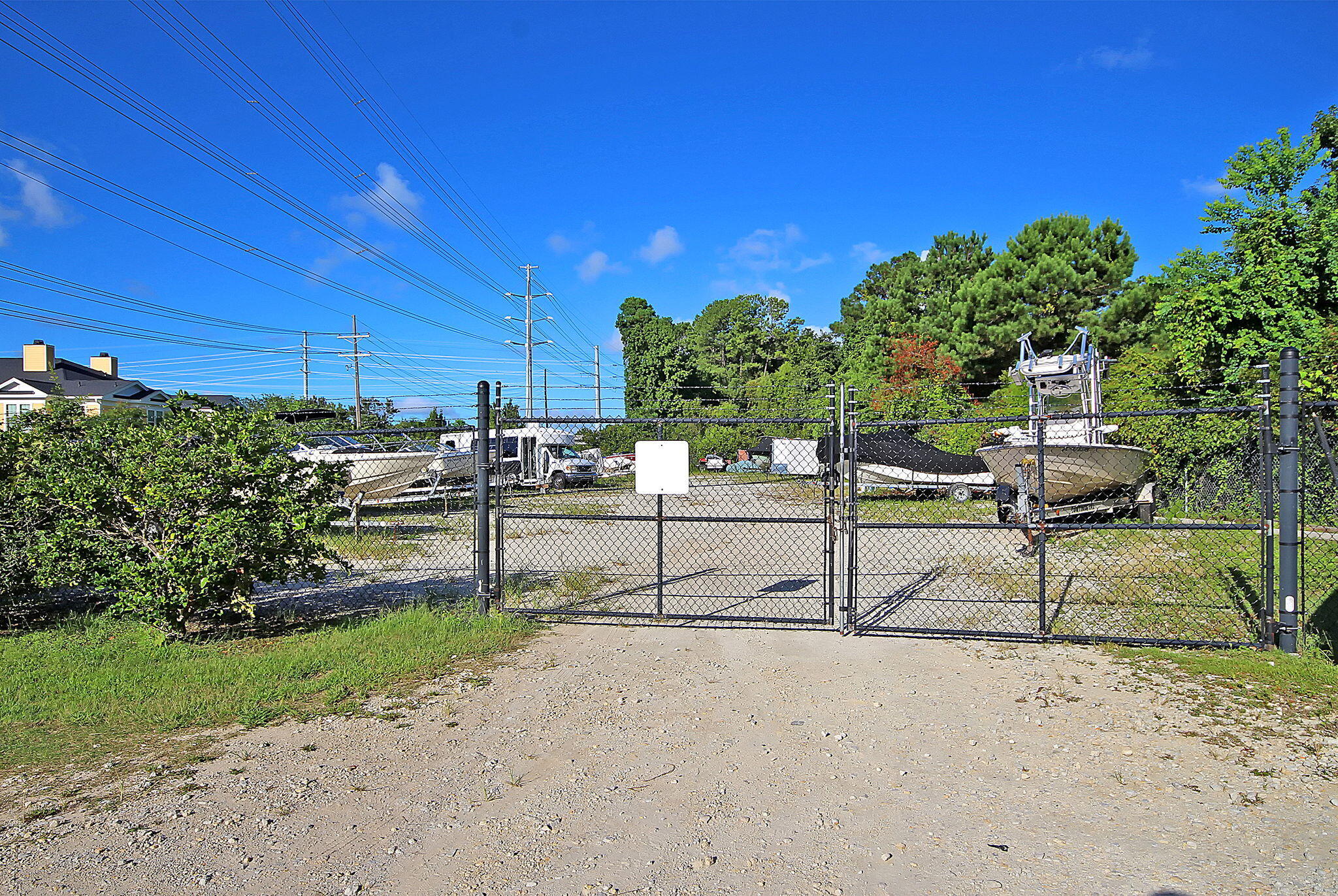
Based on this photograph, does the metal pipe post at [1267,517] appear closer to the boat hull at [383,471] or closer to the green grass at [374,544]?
the green grass at [374,544]

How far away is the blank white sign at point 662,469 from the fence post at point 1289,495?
15.2ft

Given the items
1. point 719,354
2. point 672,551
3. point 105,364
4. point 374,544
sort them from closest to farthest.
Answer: point 672,551, point 374,544, point 105,364, point 719,354

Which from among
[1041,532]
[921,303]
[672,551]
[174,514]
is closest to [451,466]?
[672,551]

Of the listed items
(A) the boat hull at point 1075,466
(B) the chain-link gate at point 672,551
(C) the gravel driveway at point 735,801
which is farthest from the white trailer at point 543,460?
(C) the gravel driveway at point 735,801

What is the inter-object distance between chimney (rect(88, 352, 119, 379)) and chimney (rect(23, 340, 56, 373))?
4.91m

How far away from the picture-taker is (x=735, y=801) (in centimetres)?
374

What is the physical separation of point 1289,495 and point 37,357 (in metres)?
55.9

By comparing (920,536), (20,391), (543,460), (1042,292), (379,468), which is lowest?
(920,536)

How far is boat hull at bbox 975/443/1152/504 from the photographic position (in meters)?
12.8

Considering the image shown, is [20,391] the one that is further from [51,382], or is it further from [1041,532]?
[1041,532]

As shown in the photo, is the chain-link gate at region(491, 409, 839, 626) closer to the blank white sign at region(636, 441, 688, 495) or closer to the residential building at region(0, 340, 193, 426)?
the blank white sign at region(636, 441, 688, 495)

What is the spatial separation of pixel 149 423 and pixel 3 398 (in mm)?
40700

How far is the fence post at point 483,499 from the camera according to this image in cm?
712

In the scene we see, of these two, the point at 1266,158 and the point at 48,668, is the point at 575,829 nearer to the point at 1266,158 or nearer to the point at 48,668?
the point at 48,668
